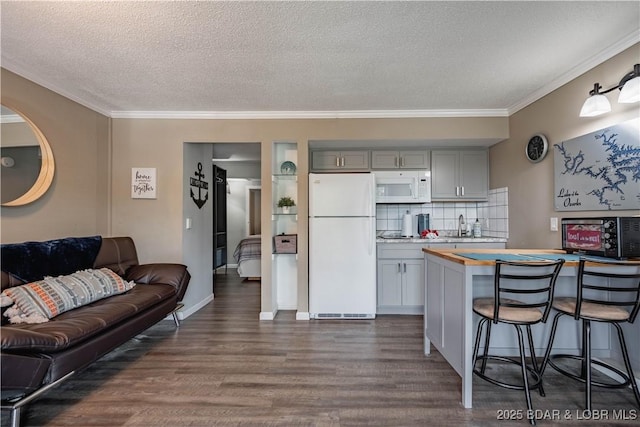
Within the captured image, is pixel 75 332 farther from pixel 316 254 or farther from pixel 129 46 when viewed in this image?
pixel 316 254

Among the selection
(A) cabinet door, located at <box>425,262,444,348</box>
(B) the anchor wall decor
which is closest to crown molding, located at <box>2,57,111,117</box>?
(B) the anchor wall decor

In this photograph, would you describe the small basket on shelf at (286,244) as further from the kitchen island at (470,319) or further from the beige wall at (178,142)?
the kitchen island at (470,319)

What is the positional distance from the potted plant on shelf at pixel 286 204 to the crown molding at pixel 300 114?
970mm

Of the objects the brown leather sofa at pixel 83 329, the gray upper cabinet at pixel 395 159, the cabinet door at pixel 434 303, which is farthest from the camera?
the gray upper cabinet at pixel 395 159

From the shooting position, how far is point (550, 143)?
9.73ft

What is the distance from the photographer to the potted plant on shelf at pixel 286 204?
3951 mm

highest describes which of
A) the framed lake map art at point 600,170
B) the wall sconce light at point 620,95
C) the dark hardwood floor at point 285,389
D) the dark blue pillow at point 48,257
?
the wall sconce light at point 620,95

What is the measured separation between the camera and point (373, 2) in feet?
6.04

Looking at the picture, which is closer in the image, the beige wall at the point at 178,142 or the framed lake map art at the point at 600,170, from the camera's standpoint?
the framed lake map art at the point at 600,170

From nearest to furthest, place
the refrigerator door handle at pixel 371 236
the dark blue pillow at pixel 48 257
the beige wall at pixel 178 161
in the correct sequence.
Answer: the dark blue pillow at pixel 48 257
the beige wall at pixel 178 161
the refrigerator door handle at pixel 371 236

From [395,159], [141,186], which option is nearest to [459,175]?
[395,159]

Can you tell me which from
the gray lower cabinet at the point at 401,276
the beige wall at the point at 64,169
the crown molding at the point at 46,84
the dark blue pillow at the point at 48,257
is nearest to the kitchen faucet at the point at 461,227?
the gray lower cabinet at the point at 401,276

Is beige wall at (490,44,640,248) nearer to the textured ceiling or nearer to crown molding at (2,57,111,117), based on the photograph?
the textured ceiling

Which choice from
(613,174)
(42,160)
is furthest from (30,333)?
(613,174)
